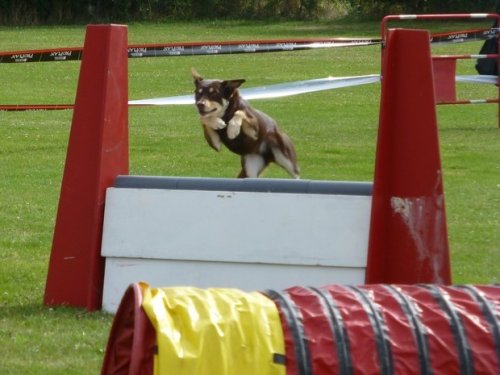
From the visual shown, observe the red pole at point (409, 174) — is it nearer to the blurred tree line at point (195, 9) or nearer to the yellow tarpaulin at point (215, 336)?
the yellow tarpaulin at point (215, 336)

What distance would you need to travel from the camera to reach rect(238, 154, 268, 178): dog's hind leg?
9.84m

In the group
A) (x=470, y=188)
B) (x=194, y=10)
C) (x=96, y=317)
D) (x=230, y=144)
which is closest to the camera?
(x=96, y=317)

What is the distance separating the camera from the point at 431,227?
579cm

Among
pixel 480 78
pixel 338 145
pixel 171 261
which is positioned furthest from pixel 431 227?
pixel 480 78

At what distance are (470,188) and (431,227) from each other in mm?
5180

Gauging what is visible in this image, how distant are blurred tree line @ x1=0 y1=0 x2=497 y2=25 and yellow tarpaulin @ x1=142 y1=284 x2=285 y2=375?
4263cm

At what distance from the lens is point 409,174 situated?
18.8 ft

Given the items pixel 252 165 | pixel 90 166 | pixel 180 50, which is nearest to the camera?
pixel 90 166

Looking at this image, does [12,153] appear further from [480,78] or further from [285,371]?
[285,371]

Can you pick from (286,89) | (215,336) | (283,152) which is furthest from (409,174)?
(286,89)

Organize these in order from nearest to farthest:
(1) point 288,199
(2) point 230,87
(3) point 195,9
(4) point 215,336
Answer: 1. (4) point 215,336
2. (1) point 288,199
3. (2) point 230,87
4. (3) point 195,9

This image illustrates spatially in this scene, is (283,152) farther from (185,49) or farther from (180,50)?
(180,50)

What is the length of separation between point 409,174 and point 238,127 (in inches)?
153

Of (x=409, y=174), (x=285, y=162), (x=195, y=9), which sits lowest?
(x=195, y=9)
